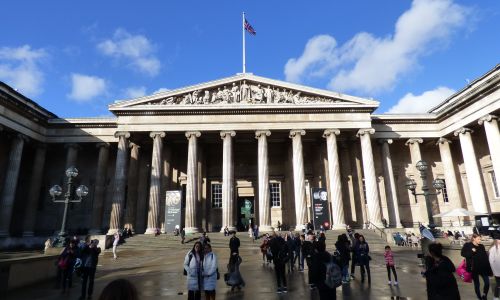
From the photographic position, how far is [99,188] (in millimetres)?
30812

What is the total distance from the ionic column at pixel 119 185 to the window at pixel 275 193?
14508 millimetres

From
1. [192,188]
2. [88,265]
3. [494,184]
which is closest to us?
[88,265]

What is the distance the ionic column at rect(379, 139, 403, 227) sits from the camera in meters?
30.1

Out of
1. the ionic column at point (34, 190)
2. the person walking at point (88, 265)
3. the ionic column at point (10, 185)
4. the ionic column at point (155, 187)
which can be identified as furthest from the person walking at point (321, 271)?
the ionic column at point (34, 190)

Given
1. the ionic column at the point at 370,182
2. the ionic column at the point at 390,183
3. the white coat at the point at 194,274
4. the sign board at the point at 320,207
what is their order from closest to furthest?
the white coat at the point at 194,274 → the sign board at the point at 320,207 → the ionic column at the point at 370,182 → the ionic column at the point at 390,183

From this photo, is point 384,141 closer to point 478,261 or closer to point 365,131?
point 365,131

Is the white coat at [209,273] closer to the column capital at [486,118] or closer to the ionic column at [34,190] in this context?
the column capital at [486,118]

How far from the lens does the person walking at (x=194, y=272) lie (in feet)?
21.2

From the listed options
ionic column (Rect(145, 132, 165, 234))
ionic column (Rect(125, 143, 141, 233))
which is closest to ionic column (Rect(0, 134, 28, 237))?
ionic column (Rect(125, 143, 141, 233))

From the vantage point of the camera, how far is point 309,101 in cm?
3005

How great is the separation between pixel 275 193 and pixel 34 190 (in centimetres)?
2262

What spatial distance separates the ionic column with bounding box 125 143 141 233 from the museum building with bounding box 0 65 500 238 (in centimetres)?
10

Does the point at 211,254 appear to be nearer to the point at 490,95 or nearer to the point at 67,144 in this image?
the point at 490,95

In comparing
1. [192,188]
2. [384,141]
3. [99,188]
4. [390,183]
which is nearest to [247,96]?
[192,188]
